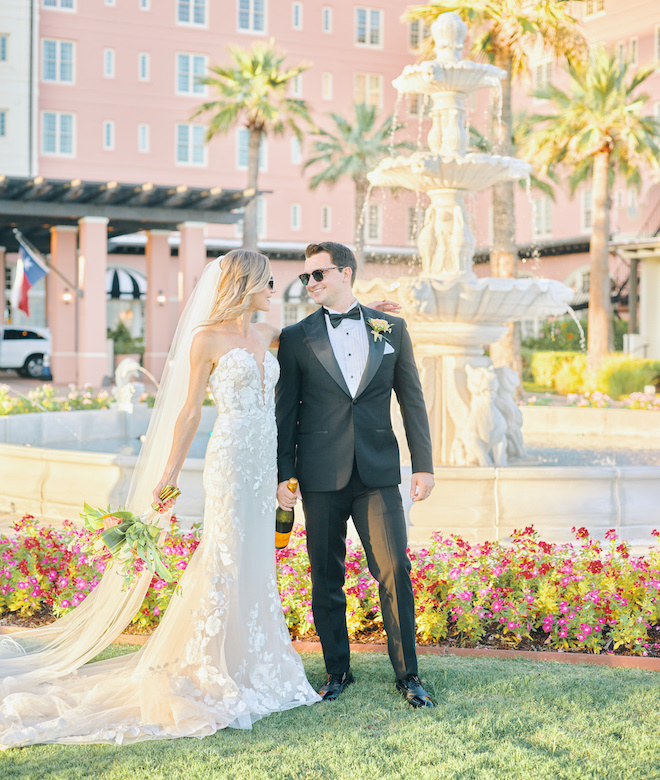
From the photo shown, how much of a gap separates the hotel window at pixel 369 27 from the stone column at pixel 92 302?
23.4 meters

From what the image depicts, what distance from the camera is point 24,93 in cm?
3678

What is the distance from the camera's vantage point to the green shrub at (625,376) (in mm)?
21656

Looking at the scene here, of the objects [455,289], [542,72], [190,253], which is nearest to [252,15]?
[542,72]

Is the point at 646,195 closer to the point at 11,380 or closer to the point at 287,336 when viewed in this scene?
the point at 11,380

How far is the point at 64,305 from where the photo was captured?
2772 cm

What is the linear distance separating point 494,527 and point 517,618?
217cm

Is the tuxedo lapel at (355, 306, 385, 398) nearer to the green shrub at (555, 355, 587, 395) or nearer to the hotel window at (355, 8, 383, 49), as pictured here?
the green shrub at (555, 355, 587, 395)

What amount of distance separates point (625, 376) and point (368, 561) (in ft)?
61.9

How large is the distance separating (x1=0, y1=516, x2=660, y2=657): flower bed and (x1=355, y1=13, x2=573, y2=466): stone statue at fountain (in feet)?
13.9

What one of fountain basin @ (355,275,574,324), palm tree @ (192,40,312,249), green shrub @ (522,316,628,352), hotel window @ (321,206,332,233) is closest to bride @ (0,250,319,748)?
fountain basin @ (355,275,574,324)

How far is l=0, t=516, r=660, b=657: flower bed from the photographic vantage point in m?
4.87

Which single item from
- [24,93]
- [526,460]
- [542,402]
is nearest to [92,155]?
[24,93]

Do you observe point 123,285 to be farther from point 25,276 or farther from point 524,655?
point 524,655

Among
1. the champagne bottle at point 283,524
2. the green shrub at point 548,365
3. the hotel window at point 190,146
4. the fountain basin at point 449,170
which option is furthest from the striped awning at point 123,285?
the champagne bottle at point 283,524
